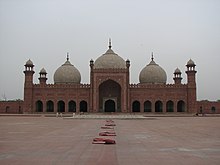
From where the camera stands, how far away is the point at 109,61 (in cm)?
3625

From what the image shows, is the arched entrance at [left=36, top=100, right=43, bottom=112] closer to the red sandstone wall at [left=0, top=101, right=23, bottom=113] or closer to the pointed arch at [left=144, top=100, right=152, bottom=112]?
the red sandstone wall at [left=0, top=101, right=23, bottom=113]

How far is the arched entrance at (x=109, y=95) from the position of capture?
35.3 meters

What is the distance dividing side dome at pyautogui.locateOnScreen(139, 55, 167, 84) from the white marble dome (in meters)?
3.10

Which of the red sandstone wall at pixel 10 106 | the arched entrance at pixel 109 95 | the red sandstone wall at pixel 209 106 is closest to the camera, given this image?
the arched entrance at pixel 109 95

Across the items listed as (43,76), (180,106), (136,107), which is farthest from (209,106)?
(43,76)

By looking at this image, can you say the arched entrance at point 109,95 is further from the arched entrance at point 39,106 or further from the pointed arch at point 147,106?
the arched entrance at point 39,106

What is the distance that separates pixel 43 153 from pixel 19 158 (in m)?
0.61

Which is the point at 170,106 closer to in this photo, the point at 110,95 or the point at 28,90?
the point at 110,95

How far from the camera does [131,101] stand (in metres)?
34.3

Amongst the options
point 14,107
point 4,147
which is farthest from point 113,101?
point 4,147

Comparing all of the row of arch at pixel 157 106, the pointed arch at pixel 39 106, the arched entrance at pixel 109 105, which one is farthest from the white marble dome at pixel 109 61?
the pointed arch at pixel 39 106

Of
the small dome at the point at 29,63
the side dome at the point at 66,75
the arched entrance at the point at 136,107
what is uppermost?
the small dome at the point at 29,63

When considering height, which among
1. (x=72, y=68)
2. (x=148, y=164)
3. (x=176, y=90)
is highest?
(x=72, y=68)

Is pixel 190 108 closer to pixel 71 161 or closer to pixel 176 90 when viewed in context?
pixel 176 90
